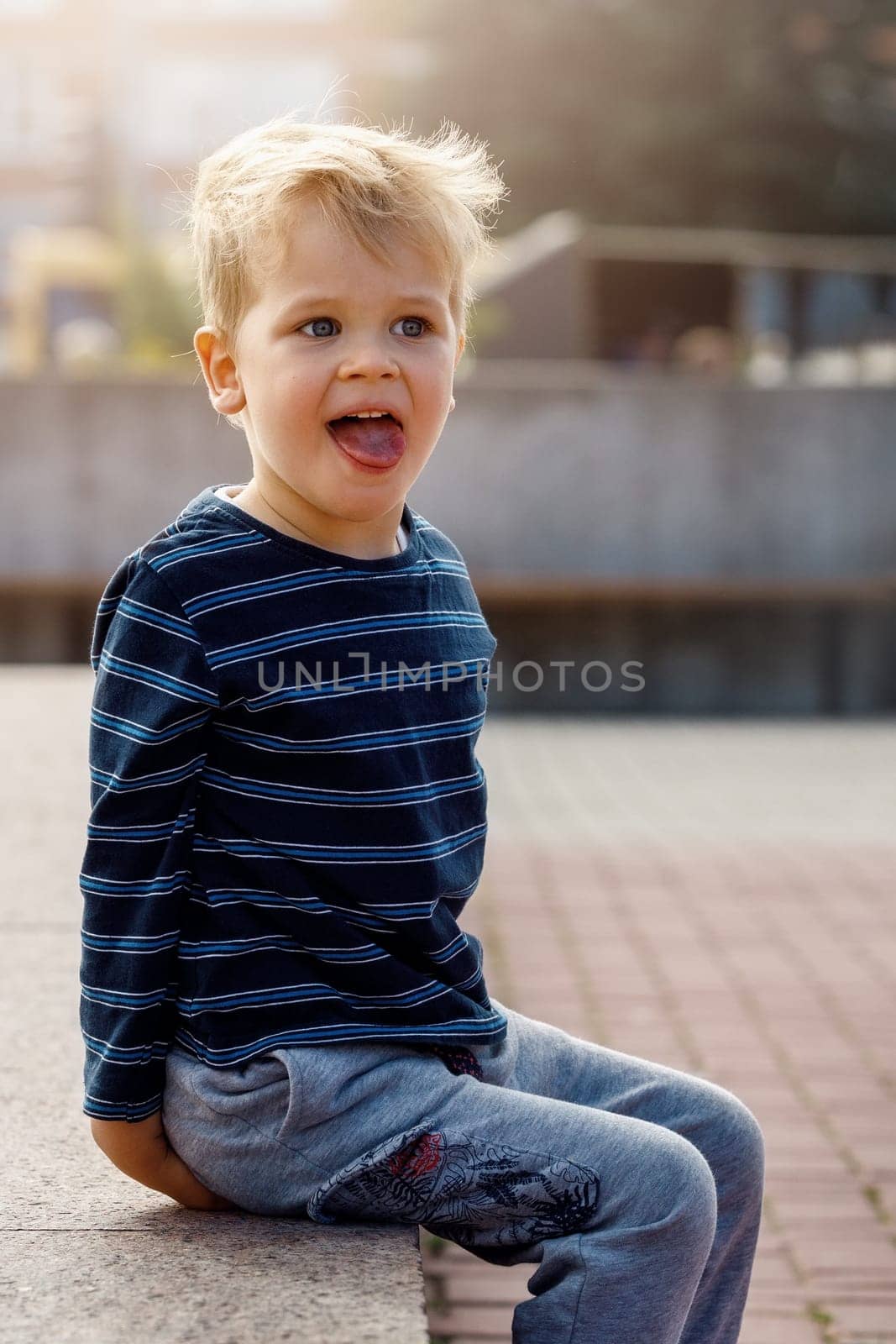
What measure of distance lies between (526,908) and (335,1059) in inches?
139

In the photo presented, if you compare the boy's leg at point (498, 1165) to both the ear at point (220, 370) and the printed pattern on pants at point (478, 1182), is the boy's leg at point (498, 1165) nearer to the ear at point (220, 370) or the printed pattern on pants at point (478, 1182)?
the printed pattern on pants at point (478, 1182)

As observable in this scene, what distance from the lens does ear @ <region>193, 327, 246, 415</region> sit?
6.23ft

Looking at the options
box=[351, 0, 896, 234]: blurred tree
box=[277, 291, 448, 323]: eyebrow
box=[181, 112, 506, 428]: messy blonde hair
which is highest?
box=[351, 0, 896, 234]: blurred tree

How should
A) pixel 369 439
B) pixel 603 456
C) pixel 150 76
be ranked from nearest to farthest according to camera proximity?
pixel 369 439 → pixel 603 456 → pixel 150 76

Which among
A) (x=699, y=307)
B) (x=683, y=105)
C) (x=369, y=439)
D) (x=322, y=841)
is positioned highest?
(x=683, y=105)

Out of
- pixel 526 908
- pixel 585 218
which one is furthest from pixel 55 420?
pixel 585 218

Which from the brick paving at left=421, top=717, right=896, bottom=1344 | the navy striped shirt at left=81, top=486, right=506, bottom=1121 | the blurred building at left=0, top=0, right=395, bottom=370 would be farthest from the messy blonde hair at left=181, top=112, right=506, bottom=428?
the blurred building at left=0, top=0, right=395, bottom=370

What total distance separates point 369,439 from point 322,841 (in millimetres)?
442

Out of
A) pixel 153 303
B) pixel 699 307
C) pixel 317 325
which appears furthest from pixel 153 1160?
pixel 153 303

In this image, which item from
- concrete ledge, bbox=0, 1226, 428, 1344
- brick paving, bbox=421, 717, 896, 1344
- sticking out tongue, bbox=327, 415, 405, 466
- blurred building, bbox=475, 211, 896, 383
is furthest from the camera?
blurred building, bbox=475, 211, 896, 383

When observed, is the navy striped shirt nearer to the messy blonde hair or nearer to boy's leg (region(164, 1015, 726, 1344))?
boy's leg (region(164, 1015, 726, 1344))

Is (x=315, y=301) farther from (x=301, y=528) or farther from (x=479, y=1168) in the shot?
(x=479, y=1168)

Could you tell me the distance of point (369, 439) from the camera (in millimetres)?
1819

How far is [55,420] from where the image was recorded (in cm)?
1025
